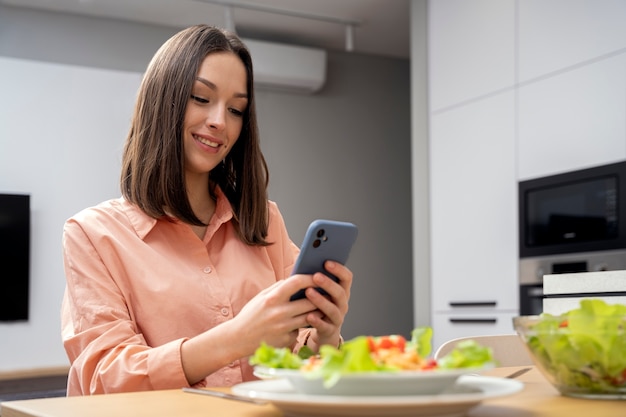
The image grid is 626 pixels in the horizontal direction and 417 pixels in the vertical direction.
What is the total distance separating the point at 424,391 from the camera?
80 cm

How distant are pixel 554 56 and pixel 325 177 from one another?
2.41 m

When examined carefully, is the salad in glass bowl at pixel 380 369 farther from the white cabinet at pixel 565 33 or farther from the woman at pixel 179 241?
the white cabinet at pixel 565 33

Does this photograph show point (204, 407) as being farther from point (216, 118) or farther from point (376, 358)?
point (216, 118)

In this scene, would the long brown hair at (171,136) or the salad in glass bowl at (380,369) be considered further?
the long brown hair at (171,136)

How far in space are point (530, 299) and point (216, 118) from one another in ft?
7.59

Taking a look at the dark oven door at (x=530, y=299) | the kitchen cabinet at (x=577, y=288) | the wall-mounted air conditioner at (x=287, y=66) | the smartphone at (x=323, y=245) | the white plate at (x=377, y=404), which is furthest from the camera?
the wall-mounted air conditioner at (x=287, y=66)

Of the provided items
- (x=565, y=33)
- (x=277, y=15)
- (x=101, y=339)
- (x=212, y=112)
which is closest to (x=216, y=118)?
(x=212, y=112)

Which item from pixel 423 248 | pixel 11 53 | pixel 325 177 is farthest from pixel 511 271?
pixel 11 53

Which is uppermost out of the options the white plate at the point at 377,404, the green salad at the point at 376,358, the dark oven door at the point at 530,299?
the green salad at the point at 376,358

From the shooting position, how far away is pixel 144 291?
1608mm

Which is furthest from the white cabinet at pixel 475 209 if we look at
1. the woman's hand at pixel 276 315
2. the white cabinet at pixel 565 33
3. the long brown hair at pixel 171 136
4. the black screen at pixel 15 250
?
the woman's hand at pixel 276 315

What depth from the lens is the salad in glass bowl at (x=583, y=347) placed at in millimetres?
938

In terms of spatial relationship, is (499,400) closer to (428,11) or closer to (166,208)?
(166,208)

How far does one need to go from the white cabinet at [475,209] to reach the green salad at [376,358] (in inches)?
118
